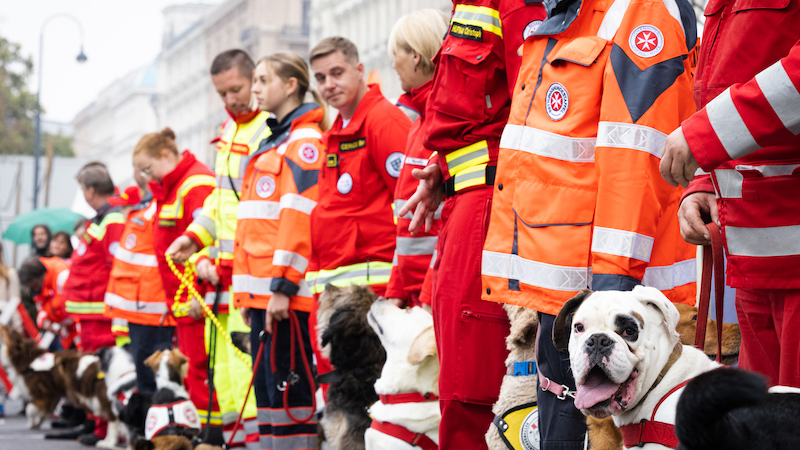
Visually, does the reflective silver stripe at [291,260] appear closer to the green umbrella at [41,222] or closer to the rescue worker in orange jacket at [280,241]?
the rescue worker in orange jacket at [280,241]

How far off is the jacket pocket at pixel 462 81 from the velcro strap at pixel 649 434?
1.67m

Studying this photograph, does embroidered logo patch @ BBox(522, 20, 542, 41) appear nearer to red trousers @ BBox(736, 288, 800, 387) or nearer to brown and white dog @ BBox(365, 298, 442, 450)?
red trousers @ BBox(736, 288, 800, 387)

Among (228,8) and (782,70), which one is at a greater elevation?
(228,8)

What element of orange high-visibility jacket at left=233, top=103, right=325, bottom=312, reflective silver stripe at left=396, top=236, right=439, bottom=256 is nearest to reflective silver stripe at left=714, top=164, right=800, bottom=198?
reflective silver stripe at left=396, top=236, right=439, bottom=256

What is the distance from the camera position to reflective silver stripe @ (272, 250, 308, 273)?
5941mm

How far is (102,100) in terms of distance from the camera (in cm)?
10088

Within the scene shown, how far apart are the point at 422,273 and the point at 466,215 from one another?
1.23m

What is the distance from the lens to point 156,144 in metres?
8.69

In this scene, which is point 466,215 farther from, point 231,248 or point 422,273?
point 231,248

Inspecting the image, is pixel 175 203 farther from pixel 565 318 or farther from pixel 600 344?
pixel 600 344

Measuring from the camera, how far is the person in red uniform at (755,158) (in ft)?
7.51

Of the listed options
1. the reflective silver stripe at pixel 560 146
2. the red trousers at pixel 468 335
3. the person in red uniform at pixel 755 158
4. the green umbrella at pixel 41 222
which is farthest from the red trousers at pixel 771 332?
the green umbrella at pixel 41 222

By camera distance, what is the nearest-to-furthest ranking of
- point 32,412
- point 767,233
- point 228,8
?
1. point 767,233
2. point 32,412
3. point 228,8

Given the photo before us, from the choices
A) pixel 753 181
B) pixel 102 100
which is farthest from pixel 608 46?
pixel 102 100
